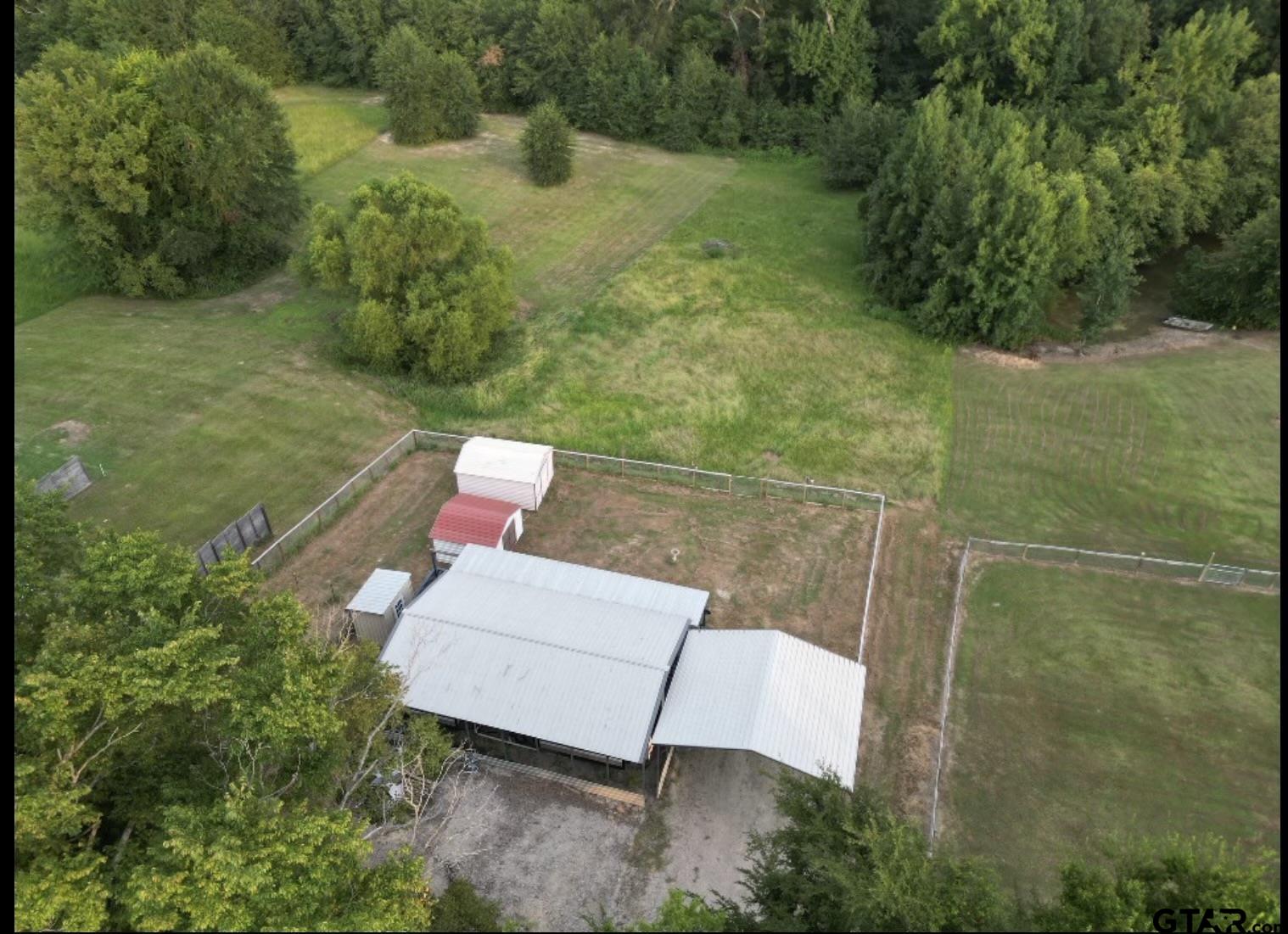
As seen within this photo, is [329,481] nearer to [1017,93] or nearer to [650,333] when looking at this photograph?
[650,333]

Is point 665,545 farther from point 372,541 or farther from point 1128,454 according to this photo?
point 1128,454

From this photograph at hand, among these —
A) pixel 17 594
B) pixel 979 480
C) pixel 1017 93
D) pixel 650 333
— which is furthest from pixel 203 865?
pixel 1017 93

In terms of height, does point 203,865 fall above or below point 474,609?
above

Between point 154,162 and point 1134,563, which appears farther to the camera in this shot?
point 154,162

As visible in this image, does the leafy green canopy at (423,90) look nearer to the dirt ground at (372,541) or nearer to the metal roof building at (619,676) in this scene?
the dirt ground at (372,541)

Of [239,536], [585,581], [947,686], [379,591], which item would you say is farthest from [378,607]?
[947,686]

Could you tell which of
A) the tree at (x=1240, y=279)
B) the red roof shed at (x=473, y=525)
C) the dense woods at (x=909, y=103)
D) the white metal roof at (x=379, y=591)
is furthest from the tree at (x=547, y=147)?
the white metal roof at (x=379, y=591)
